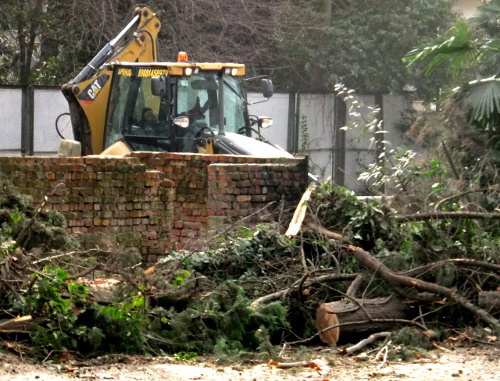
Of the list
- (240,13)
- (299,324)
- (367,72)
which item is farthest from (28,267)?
(367,72)

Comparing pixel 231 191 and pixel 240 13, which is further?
pixel 240 13

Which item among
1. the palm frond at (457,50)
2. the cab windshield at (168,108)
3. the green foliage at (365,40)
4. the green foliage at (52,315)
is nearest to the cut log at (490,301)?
the green foliage at (52,315)

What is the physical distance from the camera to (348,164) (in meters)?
26.4

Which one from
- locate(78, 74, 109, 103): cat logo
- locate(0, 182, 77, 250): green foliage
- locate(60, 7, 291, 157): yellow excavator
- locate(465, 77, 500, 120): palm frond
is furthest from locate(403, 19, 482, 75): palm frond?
locate(0, 182, 77, 250): green foliage

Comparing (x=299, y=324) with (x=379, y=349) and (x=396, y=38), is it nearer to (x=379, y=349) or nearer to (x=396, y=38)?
(x=379, y=349)

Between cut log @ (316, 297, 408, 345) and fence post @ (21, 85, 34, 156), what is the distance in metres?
12.8

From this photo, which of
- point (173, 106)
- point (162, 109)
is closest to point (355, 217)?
point (173, 106)

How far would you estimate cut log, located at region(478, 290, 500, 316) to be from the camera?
8539 millimetres

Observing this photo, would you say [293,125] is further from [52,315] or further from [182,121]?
[52,315]

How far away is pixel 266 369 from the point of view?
288 inches

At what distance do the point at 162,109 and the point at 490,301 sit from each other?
8.05 metres

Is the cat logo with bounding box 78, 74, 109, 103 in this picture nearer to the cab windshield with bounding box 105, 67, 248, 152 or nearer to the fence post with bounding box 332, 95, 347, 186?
the cab windshield with bounding box 105, 67, 248, 152

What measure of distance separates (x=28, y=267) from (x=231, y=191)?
4.50 metres

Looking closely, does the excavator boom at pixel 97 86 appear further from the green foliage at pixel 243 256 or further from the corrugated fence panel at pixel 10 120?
the green foliage at pixel 243 256
